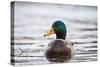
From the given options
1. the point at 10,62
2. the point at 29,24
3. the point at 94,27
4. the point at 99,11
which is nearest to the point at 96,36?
the point at 94,27

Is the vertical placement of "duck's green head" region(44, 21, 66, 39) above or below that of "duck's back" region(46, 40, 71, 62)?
above

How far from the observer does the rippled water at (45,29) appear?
188cm

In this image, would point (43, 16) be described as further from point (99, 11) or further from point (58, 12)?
point (99, 11)

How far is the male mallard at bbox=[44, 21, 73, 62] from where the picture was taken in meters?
2.01

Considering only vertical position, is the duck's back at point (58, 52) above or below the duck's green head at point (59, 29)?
below

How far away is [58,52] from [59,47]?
54 mm

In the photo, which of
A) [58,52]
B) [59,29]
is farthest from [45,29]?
[58,52]

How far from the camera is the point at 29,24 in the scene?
192 cm

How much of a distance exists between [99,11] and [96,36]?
28 cm

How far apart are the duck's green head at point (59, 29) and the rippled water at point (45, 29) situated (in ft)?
0.13

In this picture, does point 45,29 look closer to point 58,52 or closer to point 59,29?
point 59,29

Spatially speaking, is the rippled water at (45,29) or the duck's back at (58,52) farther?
the duck's back at (58,52)

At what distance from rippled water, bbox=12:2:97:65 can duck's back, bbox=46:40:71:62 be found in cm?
5

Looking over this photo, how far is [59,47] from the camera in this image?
204cm
